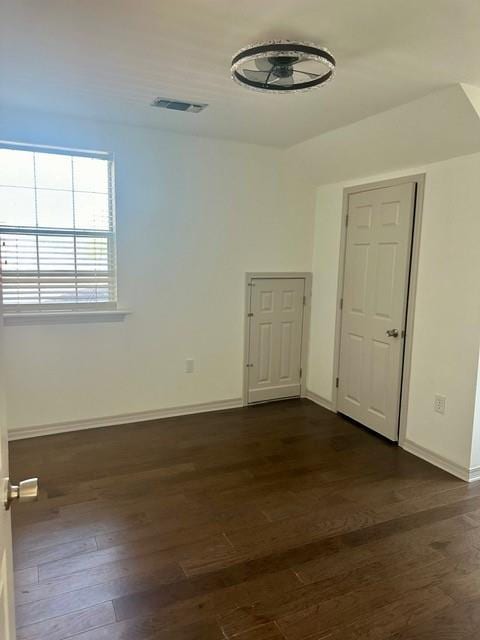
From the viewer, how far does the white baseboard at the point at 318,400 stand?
4.50 m

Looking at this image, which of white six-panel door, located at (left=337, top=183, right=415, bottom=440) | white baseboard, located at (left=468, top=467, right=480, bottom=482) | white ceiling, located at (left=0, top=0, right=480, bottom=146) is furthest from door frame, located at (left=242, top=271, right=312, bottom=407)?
white baseboard, located at (left=468, top=467, right=480, bottom=482)

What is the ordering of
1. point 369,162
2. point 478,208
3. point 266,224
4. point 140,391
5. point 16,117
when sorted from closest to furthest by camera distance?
point 478,208, point 16,117, point 369,162, point 140,391, point 266,224

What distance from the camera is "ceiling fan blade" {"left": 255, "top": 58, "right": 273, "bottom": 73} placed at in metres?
2.13

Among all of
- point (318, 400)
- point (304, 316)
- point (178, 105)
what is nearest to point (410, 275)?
point (304, 316)

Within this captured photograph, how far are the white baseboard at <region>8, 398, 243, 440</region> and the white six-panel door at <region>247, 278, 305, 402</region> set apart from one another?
0.32 meters

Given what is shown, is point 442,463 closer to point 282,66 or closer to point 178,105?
point 282,66

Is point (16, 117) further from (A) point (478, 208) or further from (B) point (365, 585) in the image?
(B) point (365, 585)

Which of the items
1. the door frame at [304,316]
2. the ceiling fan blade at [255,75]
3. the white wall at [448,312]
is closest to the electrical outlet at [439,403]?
the white wall at [448,312]

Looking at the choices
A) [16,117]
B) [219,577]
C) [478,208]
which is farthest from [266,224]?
[219,577]

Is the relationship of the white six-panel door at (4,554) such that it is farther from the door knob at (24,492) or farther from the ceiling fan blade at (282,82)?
the ceiling fan blade at (282,82)

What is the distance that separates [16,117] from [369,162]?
106 inches

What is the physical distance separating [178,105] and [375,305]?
2215mm

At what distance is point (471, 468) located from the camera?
10.3 ft

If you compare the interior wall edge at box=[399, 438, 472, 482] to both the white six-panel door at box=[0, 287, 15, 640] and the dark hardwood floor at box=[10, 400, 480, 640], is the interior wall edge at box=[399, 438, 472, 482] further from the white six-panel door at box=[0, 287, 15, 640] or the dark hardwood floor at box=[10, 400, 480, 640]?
the white six-panel door at box=[0, 287, 15, 640]
